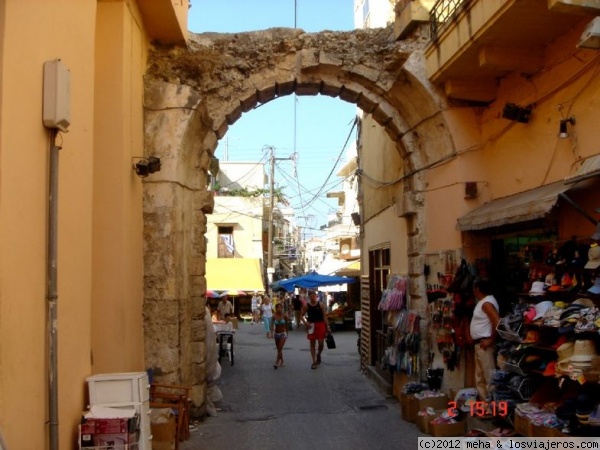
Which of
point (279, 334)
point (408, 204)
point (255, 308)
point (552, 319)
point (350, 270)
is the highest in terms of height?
point (408, 204)

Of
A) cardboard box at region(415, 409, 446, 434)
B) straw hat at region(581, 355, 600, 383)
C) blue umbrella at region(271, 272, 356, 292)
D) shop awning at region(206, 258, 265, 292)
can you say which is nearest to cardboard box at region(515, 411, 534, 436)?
straw hat at region(581, 355, 600, 383)

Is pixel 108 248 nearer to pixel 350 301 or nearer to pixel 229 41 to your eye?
pixel 229 41

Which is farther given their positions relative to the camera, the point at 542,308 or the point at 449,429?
the point at 449,429

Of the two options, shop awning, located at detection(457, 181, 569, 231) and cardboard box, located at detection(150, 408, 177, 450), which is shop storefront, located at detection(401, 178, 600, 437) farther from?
cardboard box, located at detection(150, 408, 177, 450)

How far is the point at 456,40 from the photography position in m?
6.55

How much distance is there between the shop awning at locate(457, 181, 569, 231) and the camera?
5203 millimetres

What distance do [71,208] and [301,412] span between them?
4775mm

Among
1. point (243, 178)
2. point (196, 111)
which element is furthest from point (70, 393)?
point (243, 178)

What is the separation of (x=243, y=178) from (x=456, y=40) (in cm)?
2998

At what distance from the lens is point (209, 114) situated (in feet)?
26.2

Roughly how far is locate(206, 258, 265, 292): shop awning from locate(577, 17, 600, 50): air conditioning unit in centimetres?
2096

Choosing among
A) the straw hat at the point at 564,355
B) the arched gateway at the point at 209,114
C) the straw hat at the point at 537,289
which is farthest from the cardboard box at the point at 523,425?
the arched gateway at the point at 209,114

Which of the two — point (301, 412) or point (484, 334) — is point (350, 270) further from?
point (484, 334)

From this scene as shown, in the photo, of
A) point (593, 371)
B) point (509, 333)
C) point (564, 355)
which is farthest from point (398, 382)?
point (593, 371)
